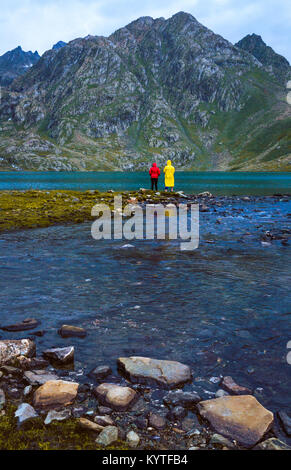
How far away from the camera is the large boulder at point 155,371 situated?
5.81 metres

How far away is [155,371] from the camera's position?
6.02m

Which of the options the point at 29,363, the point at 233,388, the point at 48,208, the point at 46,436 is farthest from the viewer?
the point at 48,208

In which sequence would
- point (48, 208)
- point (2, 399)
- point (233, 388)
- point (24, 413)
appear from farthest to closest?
point (48, 208) → point (233, 388) → point (2, 399) → point (24, 413)

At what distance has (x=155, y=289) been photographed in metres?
10.9

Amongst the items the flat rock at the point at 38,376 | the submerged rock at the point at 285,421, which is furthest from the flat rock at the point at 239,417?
the flat rock at the point at 38,376

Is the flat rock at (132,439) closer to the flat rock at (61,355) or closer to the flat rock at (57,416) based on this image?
the flat rock at (57,416)

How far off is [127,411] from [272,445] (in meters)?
2.09

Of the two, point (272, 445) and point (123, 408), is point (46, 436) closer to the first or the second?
point (123, 408)

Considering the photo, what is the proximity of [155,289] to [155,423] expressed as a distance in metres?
6.19

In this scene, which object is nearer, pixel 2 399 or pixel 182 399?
pixel 2 399

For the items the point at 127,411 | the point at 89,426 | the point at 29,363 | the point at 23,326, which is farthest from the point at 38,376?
the point at 23,326

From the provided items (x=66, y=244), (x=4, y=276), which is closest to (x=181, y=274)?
(x=4, y=276)

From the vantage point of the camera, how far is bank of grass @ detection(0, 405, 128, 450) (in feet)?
14.1
